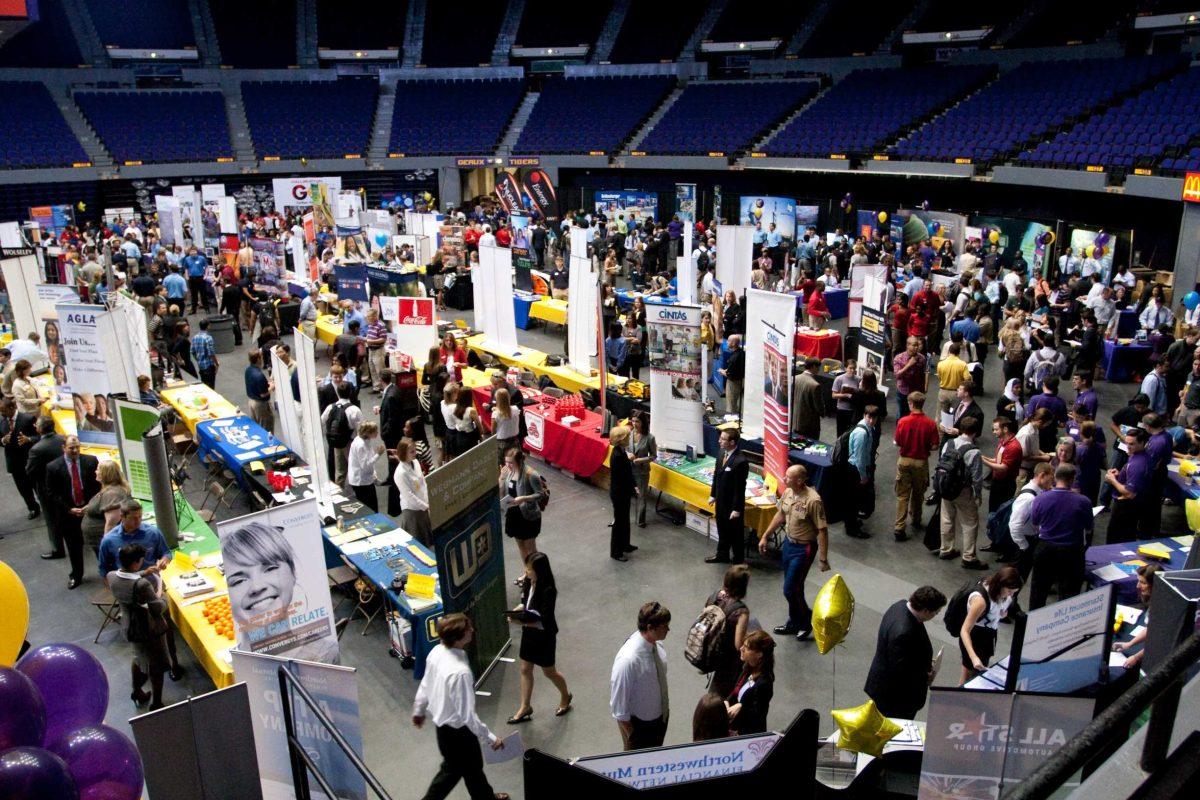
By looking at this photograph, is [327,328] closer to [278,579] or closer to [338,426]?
[338,426]

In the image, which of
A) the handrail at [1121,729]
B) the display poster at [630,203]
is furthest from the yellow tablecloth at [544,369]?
the display poster at [630,203]

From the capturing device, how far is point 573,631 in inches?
315

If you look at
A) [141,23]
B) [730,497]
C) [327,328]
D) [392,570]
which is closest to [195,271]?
[327,328]

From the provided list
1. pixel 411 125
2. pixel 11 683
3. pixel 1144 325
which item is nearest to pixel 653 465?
pixel 11 683

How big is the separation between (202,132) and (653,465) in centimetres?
2999

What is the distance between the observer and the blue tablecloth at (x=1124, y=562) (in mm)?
7191

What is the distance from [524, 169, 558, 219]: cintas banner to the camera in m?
24.8

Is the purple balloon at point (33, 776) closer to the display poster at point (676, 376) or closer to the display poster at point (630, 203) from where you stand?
the display poster at point (676, 376)

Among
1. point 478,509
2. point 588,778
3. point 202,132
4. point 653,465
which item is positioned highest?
point 202,132

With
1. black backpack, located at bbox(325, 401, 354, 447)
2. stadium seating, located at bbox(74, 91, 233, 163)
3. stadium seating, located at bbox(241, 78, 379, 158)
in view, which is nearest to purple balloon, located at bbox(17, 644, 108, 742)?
black backpack, located at bbox(325, 401, 354, 447)

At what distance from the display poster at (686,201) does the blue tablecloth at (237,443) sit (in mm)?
21357

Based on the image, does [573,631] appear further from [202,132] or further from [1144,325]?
[202,132]

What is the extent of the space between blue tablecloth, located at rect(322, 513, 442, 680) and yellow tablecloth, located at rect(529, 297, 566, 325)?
→ 30.6 feet

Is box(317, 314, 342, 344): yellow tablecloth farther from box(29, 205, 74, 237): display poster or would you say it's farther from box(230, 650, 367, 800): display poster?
box(29, 205, 74, 237): display poster
